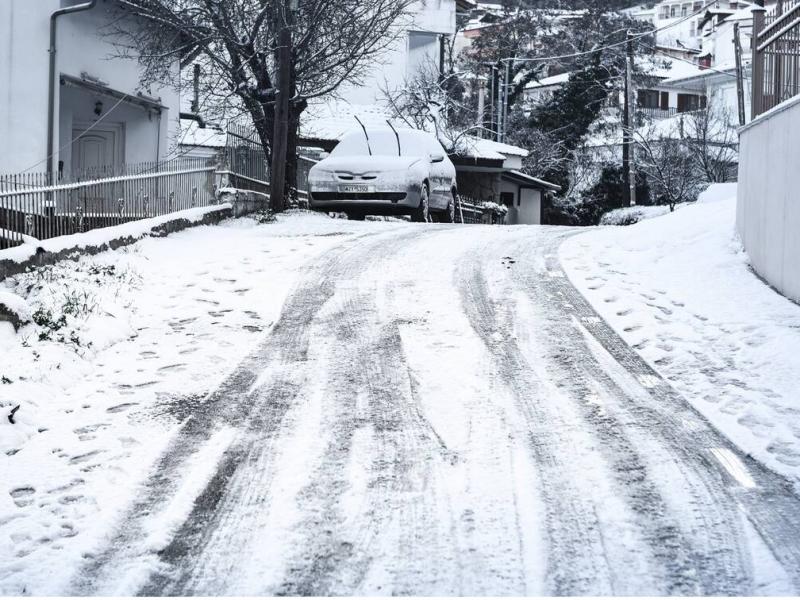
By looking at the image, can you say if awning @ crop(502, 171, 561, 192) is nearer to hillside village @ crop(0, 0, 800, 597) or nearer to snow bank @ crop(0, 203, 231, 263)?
hillside village @ crop(0, 0, 800, 597)

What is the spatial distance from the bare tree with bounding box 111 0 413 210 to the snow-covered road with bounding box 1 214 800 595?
1206 cm

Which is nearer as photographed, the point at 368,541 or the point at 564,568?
the point at 564,568

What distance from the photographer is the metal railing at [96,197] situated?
31.9ft

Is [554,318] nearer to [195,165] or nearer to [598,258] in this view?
[598,258]

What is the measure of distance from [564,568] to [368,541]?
2.69 feet

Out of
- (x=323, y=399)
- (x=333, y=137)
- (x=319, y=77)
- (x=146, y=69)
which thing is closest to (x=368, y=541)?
(x=323, y=399)

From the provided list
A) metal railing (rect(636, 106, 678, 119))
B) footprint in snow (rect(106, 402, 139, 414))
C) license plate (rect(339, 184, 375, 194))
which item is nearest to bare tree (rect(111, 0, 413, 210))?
license plate (rect(339, 184, 375, 194))

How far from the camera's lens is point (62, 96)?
764 inches

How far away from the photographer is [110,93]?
65.4ft

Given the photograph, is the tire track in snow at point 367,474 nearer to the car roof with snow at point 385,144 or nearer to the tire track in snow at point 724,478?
the tire track in snow at point 724,478

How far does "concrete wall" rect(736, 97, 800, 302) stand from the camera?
28.7 feet

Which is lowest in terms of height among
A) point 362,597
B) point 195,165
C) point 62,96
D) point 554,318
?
point 362,597

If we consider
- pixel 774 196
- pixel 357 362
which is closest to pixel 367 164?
pixel 774 196

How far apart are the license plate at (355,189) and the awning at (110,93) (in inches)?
206
